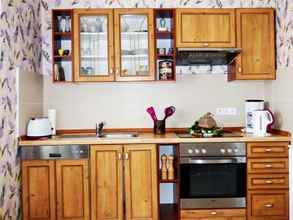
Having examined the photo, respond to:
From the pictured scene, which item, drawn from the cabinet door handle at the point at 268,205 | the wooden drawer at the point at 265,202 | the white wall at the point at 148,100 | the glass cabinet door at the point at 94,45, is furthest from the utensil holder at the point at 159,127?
the cabinet door handle at the point at 268,205

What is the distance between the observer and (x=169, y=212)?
129 inches

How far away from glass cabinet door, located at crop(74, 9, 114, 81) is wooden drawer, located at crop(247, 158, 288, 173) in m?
1.59

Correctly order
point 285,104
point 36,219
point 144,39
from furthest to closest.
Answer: point 144,39 < point 285,104 < point 36,219

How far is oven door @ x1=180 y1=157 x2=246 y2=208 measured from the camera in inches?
117

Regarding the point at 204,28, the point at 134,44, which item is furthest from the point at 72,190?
the point at 204,28

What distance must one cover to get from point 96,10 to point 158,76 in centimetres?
92

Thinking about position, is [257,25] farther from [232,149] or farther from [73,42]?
[73,42]

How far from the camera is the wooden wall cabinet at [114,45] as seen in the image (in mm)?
3281

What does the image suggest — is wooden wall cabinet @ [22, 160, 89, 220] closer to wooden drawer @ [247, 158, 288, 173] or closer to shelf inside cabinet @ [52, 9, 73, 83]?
shelf inside cabinet @ [52, 9, 73, 83]

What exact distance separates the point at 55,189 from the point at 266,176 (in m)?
1.92

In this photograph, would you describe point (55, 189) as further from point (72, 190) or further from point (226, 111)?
point (226, 111)

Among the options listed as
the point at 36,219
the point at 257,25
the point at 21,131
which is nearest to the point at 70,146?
the point at 21,131

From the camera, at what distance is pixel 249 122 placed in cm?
337

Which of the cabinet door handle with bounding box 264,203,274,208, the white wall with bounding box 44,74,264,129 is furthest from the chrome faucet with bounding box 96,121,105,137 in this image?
the cabinet door handle with bounding box 264,203,274,208
